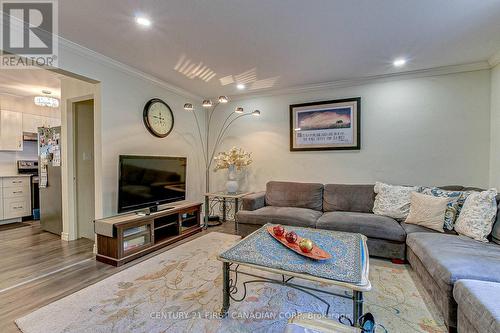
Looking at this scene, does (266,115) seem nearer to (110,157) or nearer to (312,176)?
(312,176)

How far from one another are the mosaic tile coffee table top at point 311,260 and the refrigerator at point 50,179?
341 centimetres

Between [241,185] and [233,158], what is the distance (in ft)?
2.28

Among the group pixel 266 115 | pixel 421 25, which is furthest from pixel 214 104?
pixel 421 25

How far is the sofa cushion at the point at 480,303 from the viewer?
116cm

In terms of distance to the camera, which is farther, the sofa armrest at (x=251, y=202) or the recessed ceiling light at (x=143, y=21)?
the sofa armrest at (x=251, y=202)

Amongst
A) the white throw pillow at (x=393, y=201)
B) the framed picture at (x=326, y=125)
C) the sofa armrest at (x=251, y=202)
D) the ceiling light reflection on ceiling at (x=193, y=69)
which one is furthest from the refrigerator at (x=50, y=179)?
the white throw pillow at (x=393, y=201)

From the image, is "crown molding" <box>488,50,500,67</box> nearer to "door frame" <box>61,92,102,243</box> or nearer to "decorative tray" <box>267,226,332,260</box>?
"decorative tray" <box>267,226,332,260</box>

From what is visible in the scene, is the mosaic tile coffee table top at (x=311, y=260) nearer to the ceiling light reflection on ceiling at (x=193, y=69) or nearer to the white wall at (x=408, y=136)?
the white wall at (x=408, y=136)

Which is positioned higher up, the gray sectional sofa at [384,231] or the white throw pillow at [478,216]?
the white throw pillow at [478,216]

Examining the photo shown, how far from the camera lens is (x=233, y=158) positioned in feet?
13.5

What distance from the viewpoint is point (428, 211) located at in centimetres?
263

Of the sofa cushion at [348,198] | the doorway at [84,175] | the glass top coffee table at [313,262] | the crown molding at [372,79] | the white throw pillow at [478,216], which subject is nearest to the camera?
the glass top coffee table at [313,262]

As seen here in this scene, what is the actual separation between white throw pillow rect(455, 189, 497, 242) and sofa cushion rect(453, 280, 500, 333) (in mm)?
1039

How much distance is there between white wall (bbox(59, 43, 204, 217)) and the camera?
106 inches
